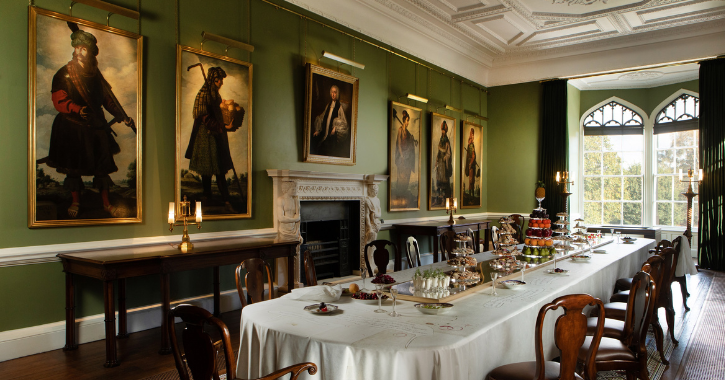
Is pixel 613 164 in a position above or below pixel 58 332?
above

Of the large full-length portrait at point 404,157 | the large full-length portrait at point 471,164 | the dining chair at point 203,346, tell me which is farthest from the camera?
the large full-length portrait at point 471,164

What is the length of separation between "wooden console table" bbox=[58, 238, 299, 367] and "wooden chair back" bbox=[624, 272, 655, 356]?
12.0ft

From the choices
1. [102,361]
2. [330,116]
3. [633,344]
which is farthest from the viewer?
[330,116]

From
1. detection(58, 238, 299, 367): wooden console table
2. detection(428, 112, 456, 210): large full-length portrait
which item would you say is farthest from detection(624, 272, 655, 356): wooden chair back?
detection(428, 112, 456, 210): large full-length portrait

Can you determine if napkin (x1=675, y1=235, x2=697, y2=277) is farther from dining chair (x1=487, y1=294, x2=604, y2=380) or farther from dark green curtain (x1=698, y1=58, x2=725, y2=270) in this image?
dining chair (x1=487, y1=294, x2=604, y2=380)

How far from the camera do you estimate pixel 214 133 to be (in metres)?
5.85

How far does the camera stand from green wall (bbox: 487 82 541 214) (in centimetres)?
1180

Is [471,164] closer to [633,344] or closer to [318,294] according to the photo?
[633,344]

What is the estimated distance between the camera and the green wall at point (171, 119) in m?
4.39

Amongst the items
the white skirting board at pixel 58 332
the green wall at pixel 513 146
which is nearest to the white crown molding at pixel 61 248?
the white skirting board at pixel 58 332

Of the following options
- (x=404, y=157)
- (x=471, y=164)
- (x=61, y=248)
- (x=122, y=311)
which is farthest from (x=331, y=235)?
(x=471, y=164)

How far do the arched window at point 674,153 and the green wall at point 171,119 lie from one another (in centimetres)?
829

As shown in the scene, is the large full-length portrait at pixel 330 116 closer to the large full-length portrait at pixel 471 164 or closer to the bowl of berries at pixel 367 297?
the bowl of berries at pixel 367 297

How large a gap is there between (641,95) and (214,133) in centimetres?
1189
